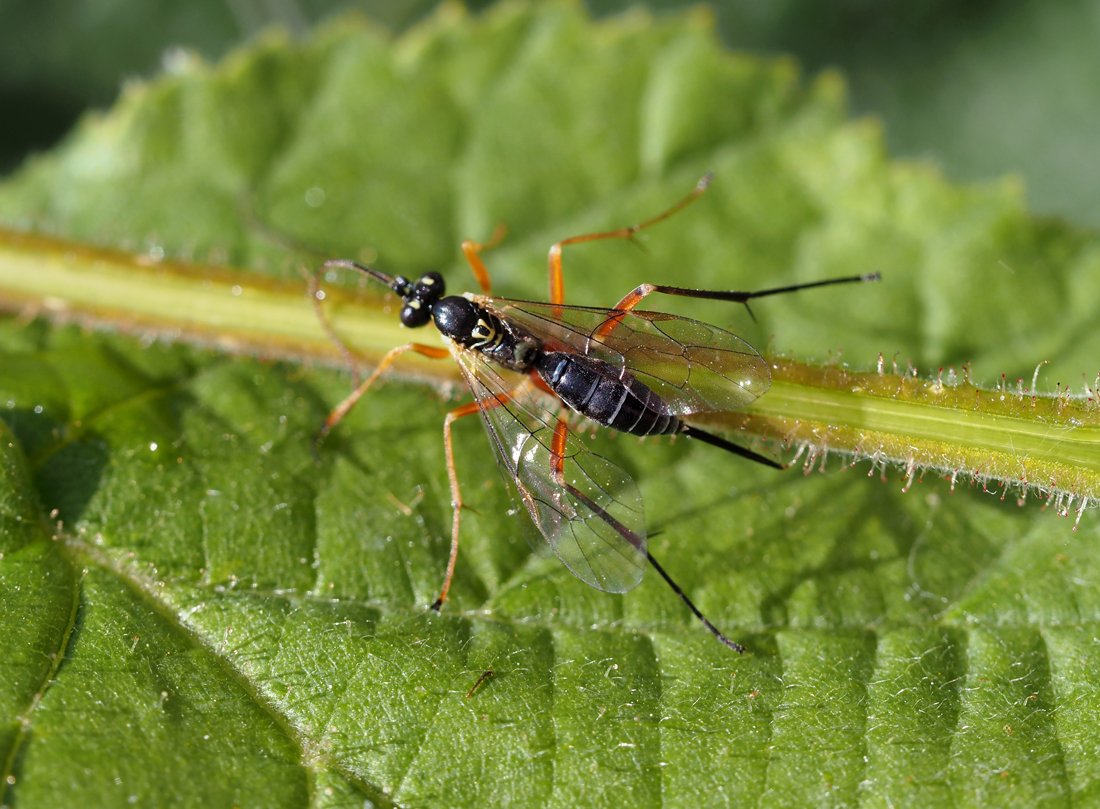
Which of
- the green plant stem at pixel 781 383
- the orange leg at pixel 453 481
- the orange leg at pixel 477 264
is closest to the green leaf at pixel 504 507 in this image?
the orange leg at pixel 453 481

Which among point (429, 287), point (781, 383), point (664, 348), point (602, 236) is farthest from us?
point (602, 236)

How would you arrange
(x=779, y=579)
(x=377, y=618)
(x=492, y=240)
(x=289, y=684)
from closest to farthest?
(x=289, y=684)
(x=377, y=618)
(x=779, y=579)
(x=492, y=240)

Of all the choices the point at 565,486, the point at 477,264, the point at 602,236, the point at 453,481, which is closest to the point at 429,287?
the point at 477,264

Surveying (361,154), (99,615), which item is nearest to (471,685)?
(99,615)

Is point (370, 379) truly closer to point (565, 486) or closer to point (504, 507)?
point (504, 507)

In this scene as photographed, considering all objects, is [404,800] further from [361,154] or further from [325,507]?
[361,154]

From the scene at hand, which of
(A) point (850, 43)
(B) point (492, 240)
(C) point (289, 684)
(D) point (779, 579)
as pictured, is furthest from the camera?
(A) point (850, 43)

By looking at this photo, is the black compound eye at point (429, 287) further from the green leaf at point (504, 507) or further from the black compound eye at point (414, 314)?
the green leaf at point (504, 507)
